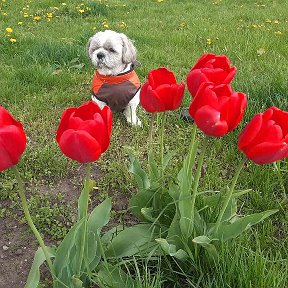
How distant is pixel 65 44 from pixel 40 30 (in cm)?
121

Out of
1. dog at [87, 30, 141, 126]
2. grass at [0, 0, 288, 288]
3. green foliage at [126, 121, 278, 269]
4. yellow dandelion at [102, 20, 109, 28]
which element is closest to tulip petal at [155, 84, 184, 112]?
green foliage at [126, 121, 278, 269]

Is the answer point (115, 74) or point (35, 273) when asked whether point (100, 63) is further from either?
point (35, 273)

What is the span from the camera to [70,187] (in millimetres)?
2689

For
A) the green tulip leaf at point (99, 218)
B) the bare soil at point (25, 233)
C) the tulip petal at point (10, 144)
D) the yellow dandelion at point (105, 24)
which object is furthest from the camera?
the yellow dandelion at point (105, 24)

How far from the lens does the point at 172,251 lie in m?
1.71

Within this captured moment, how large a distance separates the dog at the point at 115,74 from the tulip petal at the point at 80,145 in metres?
2.13

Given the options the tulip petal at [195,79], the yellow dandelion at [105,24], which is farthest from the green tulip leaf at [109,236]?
the yellow dandelion at [105,24]

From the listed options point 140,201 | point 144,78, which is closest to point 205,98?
point 140,201

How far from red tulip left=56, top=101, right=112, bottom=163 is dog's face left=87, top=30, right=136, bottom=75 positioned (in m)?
2.19

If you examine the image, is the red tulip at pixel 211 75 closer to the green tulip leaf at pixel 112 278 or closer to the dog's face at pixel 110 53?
the green tulip leaf at pixel 112 278

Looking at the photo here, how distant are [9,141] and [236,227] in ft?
2.98

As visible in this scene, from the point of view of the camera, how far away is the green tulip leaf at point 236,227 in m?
1.69

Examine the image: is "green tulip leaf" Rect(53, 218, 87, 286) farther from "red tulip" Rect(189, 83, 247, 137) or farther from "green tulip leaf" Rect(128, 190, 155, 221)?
"red tulip" Rect(189, 83, 247, 137)

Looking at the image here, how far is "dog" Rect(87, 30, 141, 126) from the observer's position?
135 inches
